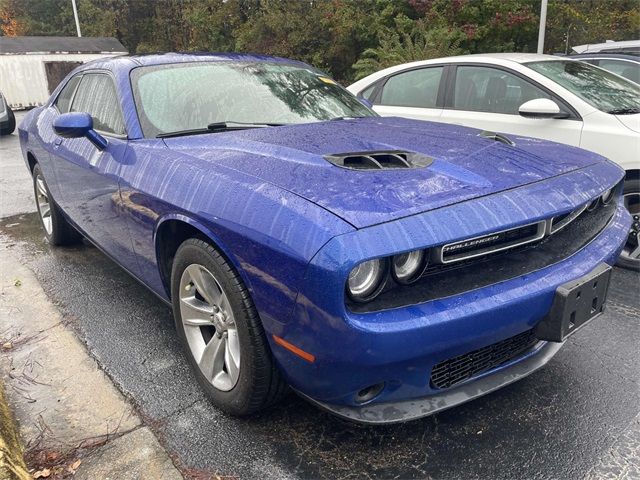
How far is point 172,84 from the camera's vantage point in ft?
10.1

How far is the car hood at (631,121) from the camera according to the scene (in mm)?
3824

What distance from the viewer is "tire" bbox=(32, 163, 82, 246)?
445cm

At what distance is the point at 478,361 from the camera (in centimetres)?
202

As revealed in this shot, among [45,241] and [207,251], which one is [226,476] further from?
[45,241]

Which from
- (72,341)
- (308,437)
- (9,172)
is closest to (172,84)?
(72,341)

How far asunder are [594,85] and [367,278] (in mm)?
3690

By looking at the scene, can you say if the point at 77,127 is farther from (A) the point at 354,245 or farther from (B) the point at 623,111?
(B) the point at 623,111

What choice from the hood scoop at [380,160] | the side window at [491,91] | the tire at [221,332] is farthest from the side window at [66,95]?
the side window at [491,91]

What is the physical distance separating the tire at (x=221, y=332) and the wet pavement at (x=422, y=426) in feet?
0.51

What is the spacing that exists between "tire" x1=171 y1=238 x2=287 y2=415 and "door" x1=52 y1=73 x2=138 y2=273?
671 mm

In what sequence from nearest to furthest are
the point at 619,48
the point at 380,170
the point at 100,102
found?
the point at 380,170 < the point at 100,102 < the point at 619,48

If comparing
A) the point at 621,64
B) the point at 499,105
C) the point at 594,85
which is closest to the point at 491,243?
the point at 499,105

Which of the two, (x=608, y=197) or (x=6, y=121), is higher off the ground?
(x=608, y=197)

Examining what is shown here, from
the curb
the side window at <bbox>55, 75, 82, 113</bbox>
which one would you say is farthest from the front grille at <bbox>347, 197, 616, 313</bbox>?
the side window at <bbox>55, 75, 82, 113</bbox>
